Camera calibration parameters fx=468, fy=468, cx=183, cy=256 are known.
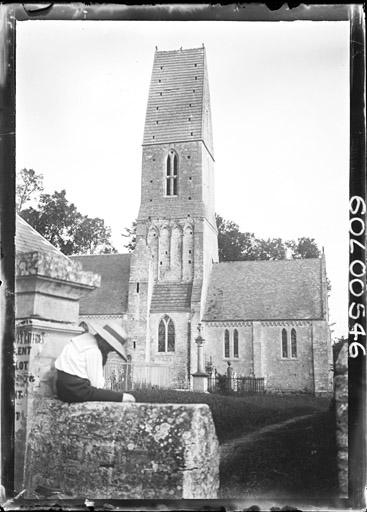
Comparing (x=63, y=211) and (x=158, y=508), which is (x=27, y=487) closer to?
(x=158, y=508)

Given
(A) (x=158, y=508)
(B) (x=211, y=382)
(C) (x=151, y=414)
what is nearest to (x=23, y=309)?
(C) (x=151, y=414)

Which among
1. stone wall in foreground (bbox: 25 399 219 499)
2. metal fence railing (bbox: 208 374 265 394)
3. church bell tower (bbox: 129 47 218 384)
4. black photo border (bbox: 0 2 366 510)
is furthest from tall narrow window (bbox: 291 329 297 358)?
stone wall in foreground (bbox: 25 399 219 499)

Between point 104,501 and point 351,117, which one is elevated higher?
point 351,117

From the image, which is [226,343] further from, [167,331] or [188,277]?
[188,277]

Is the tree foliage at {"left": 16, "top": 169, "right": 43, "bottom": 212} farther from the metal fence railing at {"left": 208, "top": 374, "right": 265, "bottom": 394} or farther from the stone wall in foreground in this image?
the metal fence railing at {"left": 208, "top": 374, "right": 265, "bottom": 394}

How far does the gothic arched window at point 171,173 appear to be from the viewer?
6.79 meters

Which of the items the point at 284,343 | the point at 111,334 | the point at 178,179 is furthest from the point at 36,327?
the point at 284,343

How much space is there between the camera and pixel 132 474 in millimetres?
3174

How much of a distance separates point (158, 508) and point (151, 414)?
64 cm

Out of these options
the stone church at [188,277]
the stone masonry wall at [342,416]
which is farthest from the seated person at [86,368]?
the stone masonry wall at [342,416]

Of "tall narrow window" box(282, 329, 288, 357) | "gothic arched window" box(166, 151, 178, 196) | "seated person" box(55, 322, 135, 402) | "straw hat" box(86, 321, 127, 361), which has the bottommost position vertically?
"tall narrow window" box(282, 329, 288, 357)

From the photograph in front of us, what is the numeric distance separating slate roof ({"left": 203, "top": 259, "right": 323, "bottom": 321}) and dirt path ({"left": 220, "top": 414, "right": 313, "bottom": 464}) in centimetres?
206

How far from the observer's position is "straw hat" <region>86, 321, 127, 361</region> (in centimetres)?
365

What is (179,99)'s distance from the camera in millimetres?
5562
